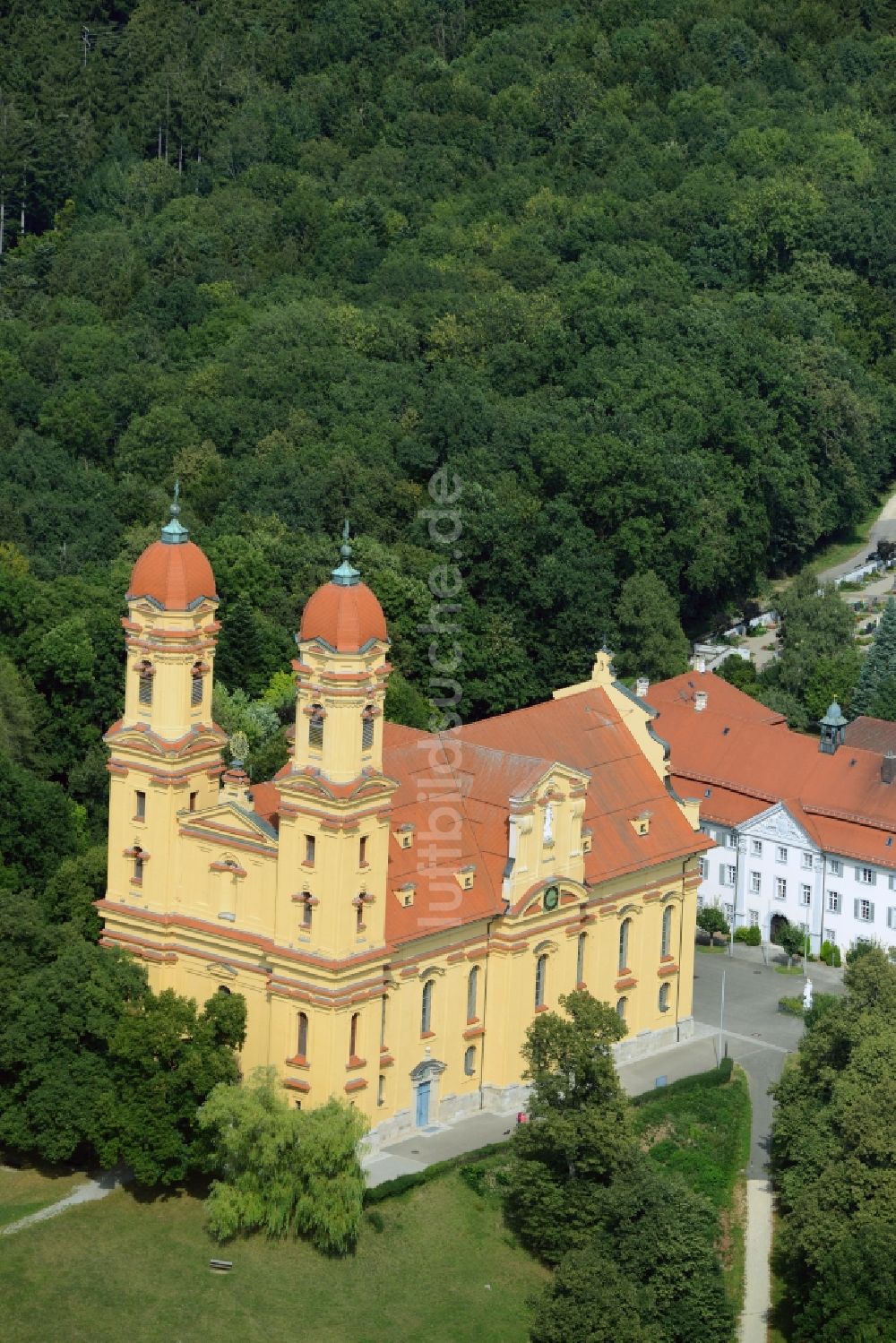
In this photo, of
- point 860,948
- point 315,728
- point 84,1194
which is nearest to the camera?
point 315,728

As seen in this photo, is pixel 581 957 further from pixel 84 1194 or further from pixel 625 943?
pixel 84 1194

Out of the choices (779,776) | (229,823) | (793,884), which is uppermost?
(229,823)

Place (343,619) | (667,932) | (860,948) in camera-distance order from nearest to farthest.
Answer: (343,619)
(667,932)
(860,948)

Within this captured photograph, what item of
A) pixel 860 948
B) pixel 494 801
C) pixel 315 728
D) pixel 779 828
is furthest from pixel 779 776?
pixel 315 728

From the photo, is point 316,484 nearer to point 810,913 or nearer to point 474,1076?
point 810,913

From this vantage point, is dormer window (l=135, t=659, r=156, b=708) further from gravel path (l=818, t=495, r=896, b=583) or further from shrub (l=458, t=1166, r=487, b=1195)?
gravel path (l=818, t=495, r=896, b=583)

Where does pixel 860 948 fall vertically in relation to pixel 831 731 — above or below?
below

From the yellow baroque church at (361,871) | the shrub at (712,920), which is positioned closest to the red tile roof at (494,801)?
the yellow baroque church at (361,871)
